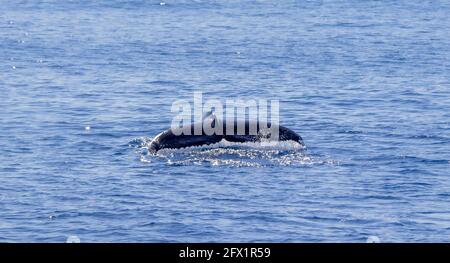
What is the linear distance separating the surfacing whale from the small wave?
18 cm

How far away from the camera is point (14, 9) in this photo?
415 ft

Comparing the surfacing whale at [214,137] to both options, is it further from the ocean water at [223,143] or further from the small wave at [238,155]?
the ocean water at [223,143]

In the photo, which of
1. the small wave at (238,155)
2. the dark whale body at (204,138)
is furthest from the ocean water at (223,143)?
the dark whale body at (204,138)

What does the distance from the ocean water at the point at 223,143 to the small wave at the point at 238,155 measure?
0.09 meters

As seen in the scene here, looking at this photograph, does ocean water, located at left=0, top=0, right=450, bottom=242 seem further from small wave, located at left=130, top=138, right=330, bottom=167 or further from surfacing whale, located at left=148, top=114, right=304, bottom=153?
surfacing whale, located at left=148, top=114, right=304, bottom=153

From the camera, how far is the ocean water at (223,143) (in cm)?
3253

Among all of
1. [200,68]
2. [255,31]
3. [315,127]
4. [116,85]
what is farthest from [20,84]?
[255,31]

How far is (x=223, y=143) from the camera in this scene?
43688mm

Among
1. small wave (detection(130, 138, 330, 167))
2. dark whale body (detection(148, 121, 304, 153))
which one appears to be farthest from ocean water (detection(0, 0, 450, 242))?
dark whale body (detection(148, 121, 304, 153))

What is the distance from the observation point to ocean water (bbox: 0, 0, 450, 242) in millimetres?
32531
